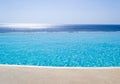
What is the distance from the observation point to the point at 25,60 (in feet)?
23.0

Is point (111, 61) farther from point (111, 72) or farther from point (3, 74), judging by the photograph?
point (3, 74)

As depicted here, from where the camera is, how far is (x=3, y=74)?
10.9 feet

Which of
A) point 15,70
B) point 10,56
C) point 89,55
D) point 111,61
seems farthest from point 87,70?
point 10,56

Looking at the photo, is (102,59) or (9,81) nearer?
(9,81)

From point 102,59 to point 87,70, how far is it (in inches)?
143

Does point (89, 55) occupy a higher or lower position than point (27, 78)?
lower

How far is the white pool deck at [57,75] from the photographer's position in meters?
3.02

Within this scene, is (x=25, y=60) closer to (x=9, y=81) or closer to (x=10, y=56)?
(x=10, y=56)

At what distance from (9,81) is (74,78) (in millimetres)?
1042

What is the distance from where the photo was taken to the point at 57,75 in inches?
130

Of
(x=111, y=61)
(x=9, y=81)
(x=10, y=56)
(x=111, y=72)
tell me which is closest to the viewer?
(x=9, y=81)

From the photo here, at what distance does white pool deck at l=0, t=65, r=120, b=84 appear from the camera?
3.02 meters

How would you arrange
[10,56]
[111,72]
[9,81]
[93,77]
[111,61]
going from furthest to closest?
[10,56] → [111,61] → [111,72] → [93,77] → [9,81]

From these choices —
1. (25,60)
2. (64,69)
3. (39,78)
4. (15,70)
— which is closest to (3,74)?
(15,70)
